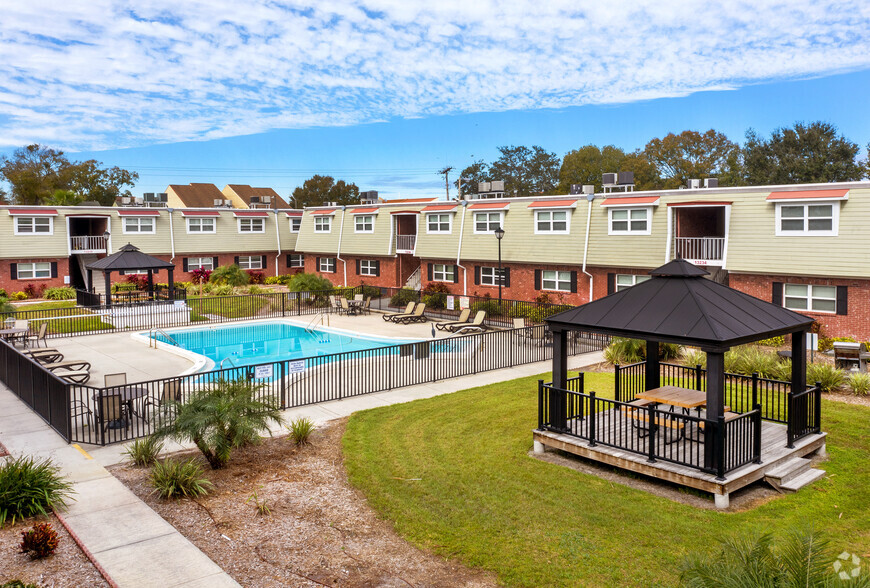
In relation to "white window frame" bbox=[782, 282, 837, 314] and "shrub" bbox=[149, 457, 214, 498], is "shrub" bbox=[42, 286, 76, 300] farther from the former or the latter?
"white window frame" bbox=[782, 282, 837, 314]

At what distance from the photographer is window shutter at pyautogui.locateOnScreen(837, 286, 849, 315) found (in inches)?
966

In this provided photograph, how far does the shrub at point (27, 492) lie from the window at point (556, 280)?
26403 mm

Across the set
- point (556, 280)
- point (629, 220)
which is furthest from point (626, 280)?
point (556, 280)

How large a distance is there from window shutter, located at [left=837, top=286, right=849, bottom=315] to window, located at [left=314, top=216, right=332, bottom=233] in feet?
110

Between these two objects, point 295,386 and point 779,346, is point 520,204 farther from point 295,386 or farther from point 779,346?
point 295,386

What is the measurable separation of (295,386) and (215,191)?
83660mm

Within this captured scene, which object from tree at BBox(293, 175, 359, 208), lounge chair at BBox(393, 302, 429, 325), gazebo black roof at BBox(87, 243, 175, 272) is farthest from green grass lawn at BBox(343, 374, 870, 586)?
tree at BBox(293, 175, 359, 208)

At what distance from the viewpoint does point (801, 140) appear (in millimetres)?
60875

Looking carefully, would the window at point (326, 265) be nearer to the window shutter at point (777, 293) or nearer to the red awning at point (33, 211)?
the red awning at point (33, 211)

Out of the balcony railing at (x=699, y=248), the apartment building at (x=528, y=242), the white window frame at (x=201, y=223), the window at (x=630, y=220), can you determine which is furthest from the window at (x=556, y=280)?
the white window frame at (x=201, y=223)

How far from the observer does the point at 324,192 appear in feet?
302

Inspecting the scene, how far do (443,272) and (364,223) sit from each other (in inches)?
331

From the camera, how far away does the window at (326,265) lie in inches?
1959

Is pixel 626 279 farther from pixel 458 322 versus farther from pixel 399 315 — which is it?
pixel 399 315
